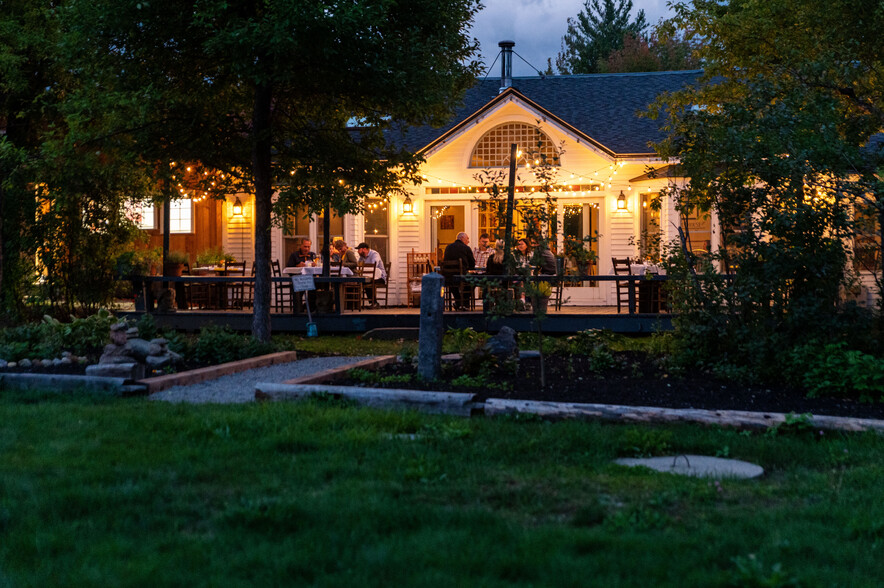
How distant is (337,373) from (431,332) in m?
0.94

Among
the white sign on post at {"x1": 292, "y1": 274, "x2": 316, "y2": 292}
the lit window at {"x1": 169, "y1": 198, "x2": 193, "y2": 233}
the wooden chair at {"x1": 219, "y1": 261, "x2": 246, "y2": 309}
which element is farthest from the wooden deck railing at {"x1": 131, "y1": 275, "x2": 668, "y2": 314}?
the lit window at {"x1": 169, "y1": 198, "x2": 193, "y2": 233}

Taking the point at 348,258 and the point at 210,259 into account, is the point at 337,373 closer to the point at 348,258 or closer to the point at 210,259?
the point at 348,258

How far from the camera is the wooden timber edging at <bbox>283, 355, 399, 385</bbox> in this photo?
6993 millimetres

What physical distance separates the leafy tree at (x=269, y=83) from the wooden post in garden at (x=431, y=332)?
2.94 meters

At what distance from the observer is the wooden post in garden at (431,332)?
7305mm

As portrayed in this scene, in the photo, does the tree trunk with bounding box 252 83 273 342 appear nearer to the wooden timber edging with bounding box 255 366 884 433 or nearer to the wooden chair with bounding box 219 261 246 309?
the wooden timber edging with bounding box 255 366 884 433

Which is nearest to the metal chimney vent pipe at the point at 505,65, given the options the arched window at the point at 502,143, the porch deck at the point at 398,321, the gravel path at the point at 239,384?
the arched window at the point at 502,143

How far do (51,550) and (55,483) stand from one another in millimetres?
943

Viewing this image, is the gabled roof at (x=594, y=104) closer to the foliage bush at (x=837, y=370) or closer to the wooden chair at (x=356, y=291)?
the wooden chair at (x=356, y=291)

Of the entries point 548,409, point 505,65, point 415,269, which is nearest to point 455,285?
point 415,269

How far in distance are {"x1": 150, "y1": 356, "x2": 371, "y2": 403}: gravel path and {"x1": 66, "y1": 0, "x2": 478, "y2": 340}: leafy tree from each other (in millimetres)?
1636

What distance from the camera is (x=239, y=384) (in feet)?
25.7

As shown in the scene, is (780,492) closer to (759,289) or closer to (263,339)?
(759,289)

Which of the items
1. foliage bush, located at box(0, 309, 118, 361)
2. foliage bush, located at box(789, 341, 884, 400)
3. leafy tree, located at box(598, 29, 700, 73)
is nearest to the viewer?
foliage bush, located at box(789, 341, 884, 400)
